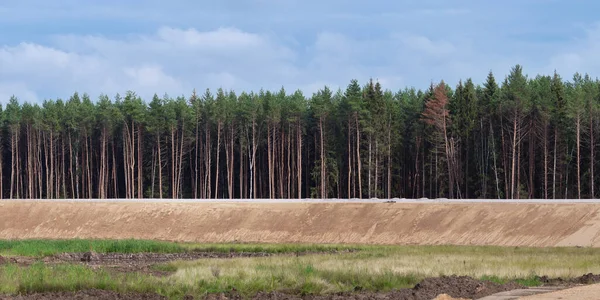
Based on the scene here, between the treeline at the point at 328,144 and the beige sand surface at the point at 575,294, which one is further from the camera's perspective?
the treeline at the point at 328,144

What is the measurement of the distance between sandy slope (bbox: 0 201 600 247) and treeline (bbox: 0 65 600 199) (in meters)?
24.5

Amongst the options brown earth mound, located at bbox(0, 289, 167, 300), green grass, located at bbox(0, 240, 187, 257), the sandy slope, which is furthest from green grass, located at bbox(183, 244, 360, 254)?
brown earth mound, located at bbox(0, 289, 167, 300)

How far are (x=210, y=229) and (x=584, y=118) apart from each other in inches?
1551

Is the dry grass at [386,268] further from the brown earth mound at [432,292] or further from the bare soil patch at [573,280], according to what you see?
the brown earth mound at [432,292]

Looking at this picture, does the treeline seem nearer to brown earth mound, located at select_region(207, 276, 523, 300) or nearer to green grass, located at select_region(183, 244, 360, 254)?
green grass, located at select_region(183, 244, 360, 254)

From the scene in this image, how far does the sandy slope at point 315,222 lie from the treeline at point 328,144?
80.4ft

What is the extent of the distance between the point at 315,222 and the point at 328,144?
36.6 metres

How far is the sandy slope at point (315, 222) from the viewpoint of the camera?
191 feet

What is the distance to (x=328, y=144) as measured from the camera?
10506cm

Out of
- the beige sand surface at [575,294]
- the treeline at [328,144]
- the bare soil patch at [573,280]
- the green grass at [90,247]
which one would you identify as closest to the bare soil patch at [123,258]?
the green grass at [90,247]

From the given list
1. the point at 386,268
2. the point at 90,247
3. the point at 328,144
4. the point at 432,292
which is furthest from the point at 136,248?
the point at 328,144

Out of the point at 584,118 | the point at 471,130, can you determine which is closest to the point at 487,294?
the point at 584,118

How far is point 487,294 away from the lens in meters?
28.2

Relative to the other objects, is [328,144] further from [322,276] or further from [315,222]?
[322,276]
